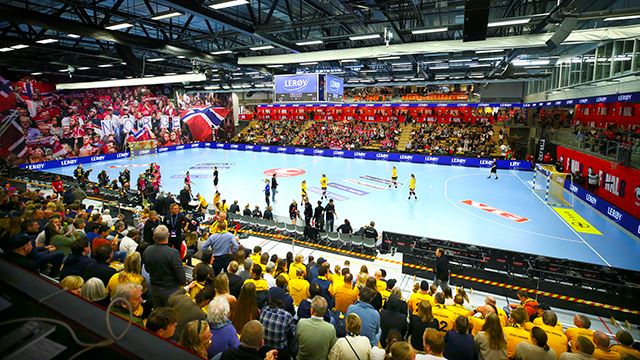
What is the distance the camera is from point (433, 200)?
58.9 feet

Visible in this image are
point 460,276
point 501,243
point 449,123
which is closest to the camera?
point 460,276

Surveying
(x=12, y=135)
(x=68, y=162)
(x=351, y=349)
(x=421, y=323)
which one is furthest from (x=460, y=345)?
(x=68, y=162)

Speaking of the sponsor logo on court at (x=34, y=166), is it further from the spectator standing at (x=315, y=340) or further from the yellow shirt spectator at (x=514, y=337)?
the yellow shirt spectator at (x=514, y=337)

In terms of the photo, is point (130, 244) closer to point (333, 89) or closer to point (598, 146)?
point (333, 89)

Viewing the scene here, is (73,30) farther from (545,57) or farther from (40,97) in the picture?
(40,97)

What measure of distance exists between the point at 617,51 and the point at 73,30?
22.5 m

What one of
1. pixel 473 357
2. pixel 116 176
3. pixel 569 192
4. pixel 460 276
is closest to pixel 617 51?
pixel 569 192

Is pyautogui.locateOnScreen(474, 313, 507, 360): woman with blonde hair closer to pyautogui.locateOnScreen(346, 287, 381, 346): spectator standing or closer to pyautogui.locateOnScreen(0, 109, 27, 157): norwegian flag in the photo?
pyautogui.locateOnScreen(346, 287, 381, 346): spectator standing

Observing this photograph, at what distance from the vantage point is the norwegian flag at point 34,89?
1030 inches

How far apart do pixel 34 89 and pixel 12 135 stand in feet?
13.9

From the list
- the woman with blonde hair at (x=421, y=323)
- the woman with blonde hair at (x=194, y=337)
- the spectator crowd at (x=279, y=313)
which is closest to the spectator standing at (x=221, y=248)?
the spectator crowd at (x=279, y=313)

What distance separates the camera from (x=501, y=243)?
12.0 m

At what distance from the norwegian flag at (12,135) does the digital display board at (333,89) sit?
2636cm

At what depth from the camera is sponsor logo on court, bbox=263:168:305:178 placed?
982 inches
